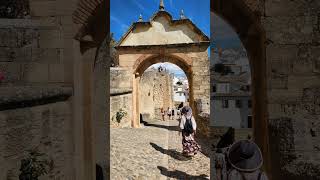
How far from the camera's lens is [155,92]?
2723 centimetres

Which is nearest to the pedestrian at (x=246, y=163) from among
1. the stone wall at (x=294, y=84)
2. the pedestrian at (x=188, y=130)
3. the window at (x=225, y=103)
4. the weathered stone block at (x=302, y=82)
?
the stone wall at (x=294, y=84)

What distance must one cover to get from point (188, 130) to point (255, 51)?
4.64 m

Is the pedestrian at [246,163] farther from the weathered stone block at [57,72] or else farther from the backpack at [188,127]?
the backpack at [188,127]

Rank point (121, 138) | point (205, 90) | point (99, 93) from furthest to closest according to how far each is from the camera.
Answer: point (205, 90), point (121, 138), point (99, 93)

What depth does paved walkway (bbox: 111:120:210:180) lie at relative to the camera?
288 inches

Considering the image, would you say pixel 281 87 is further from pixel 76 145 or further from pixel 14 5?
pixel 14 5

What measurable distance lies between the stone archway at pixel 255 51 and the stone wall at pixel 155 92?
725 inches

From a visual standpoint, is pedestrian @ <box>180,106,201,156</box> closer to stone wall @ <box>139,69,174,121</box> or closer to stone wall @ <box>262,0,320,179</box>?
stone wall @ <box>262,0,320,179</box>

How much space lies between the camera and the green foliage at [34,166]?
10.3ft

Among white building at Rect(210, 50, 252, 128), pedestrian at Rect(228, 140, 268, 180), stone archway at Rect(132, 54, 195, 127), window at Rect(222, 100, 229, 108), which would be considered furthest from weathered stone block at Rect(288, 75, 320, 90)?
stone archway at Rect(132, 54, 195, 127)

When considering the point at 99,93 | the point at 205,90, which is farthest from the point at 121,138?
the point at 99,93

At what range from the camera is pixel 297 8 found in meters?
3.85

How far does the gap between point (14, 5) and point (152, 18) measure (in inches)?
497

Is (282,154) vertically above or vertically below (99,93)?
below
